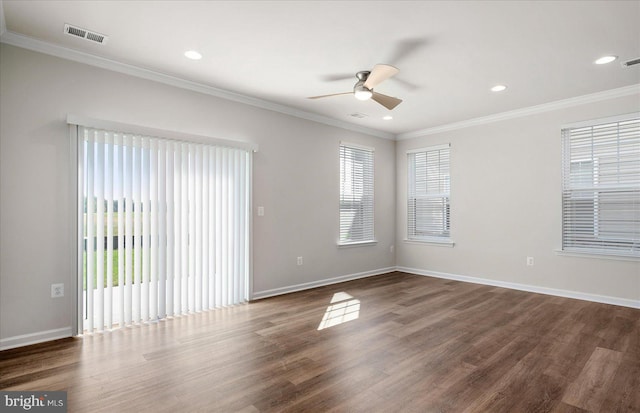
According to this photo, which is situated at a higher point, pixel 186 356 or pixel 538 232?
pixel 538 232

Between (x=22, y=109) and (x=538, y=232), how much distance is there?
20.3 ft

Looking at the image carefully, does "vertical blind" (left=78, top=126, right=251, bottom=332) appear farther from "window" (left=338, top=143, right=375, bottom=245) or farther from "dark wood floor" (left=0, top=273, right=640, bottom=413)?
"window" (left=338, top=143, right=375, bottom=245)

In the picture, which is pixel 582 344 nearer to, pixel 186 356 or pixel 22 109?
Result: pixel 186 356

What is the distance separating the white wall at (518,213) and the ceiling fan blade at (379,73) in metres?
2.96

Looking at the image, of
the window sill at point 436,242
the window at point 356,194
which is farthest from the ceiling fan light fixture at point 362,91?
the window sill at point 436,242

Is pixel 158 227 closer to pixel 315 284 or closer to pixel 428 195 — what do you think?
pixel 315 284

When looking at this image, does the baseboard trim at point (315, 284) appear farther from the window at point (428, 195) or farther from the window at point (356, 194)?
the window at point (428, 195)

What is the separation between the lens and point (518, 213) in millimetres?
4973

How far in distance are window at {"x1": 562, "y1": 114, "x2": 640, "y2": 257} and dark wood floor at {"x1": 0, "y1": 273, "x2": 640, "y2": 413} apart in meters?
0.88

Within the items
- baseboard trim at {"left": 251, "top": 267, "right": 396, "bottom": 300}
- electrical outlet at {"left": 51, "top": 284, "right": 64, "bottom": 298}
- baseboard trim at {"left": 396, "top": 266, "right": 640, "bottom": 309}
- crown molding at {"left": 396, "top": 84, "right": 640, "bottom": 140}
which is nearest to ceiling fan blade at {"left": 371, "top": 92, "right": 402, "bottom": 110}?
crown molding at {"left": 396, "top": 84, "right": 640, "bottom": 140}

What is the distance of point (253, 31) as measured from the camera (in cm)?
275

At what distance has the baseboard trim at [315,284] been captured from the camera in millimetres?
4495

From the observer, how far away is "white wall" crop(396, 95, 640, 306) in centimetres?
429

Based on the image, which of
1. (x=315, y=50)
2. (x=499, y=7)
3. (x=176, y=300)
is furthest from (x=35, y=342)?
(x=499, y=7)
